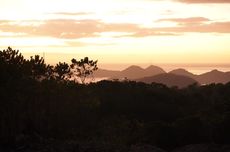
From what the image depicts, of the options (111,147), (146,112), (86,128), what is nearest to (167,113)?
(146,112)

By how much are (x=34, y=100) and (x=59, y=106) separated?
702 cm

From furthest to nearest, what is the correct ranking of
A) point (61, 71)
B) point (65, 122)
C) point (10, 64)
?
point (61, 71) → point (65, 122) → point (10, 64)

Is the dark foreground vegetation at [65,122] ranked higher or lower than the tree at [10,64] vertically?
lower

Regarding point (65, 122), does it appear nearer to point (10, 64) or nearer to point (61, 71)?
point (61, 71)

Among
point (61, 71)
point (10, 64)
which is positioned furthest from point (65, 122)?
point (10, 64)

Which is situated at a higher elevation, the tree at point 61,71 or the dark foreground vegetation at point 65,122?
the tree at point 61,71

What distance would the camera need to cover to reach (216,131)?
39.7m

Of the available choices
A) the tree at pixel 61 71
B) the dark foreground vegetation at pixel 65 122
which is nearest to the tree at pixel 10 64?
the dark foreground vegetation at pixel 65 122

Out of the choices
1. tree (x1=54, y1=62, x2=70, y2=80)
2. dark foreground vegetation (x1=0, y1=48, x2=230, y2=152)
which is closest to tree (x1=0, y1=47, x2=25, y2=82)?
dark foreground vegetation (x1=0, y1=48, x2=230, y2=152)

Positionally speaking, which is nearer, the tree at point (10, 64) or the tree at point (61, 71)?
the tree at point (10, 64)

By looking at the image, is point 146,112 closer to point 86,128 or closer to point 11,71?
point 86,128

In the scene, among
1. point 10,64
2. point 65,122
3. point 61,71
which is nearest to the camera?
point 10,64

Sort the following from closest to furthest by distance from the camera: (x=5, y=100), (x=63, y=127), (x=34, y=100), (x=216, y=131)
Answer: (x=5, y=100) → (x=216, y=131) → (x=34, y=100) → (x=63, y=127)

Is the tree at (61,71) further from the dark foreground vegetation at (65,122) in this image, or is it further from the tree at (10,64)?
the tree at (10,64)
